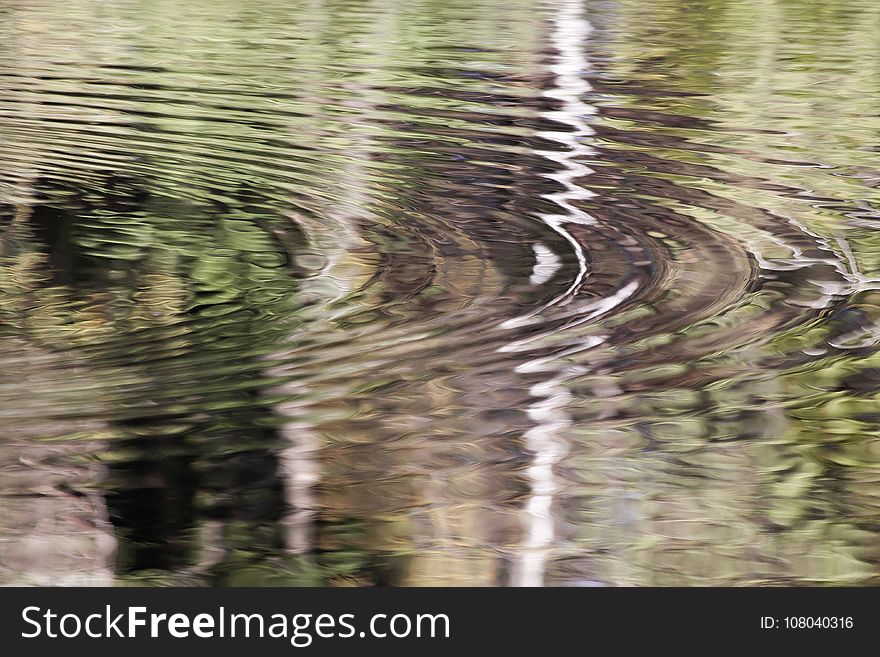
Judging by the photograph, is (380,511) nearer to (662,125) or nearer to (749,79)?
(662,125)

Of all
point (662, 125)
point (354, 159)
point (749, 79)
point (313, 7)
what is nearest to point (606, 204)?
point (354, 159)

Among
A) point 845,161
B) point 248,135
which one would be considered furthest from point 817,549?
point 248,135

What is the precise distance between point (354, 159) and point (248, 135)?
45cm

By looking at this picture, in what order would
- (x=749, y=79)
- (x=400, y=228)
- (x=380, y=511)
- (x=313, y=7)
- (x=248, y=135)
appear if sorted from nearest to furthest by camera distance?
(x=380, y=511), (x=400, y=228), (x=248, y=135), (x=749, y=79), (x=313, y=7)

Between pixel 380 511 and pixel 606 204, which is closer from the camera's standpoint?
pixel 380 511

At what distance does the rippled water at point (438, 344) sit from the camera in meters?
1.31

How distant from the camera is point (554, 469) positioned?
145cm

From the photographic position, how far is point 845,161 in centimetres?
306

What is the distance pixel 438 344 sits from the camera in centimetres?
180

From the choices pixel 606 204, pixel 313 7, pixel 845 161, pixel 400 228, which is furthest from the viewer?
pixel 313 7

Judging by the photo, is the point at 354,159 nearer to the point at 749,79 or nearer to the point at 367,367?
the point at 367,367

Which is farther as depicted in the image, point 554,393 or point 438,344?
point 438,344

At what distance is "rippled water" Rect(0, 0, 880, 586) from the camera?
4.31 ft

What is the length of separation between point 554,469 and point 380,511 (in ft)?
0.69
